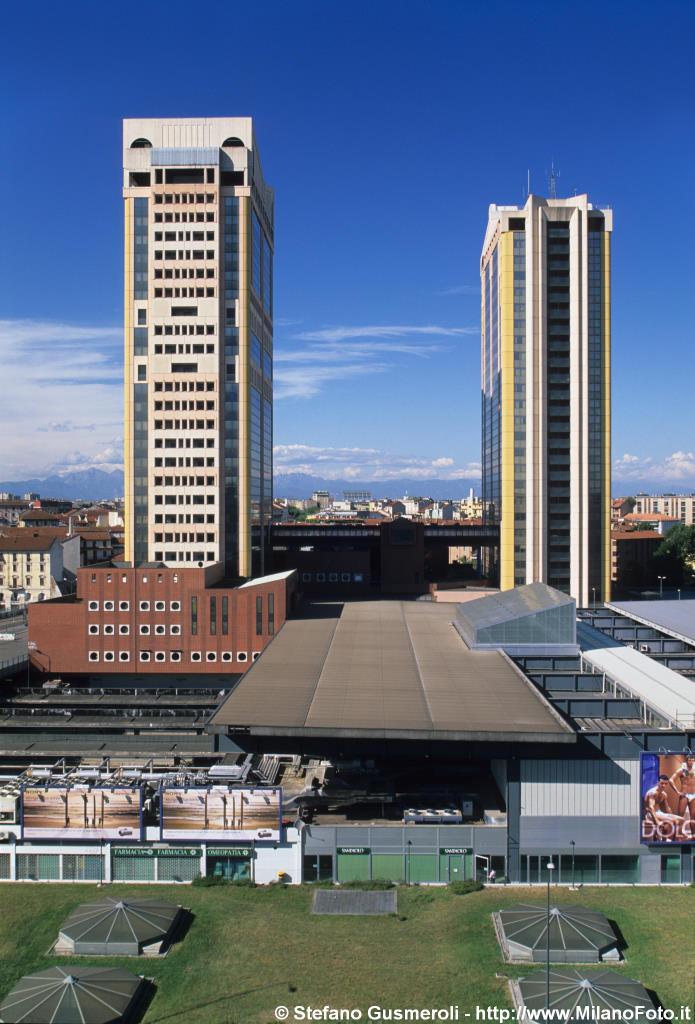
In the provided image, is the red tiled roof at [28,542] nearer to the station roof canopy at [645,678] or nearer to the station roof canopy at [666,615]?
the station roof canopy at [666,615]

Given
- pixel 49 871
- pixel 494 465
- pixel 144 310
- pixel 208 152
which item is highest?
pixel 208 152

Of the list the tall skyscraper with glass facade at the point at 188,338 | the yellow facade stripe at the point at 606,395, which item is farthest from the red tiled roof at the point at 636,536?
the tall skyscraper with glass facade at the point at 188,338

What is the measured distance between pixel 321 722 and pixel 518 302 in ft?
235

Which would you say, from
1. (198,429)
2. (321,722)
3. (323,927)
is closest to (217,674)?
(198,429)

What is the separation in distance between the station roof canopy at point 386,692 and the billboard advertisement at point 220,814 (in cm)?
336

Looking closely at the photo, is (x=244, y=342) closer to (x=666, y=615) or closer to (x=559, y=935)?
(x=666, y=615)

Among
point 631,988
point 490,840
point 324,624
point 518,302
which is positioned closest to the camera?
point 631,988

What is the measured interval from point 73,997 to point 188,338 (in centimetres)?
7154

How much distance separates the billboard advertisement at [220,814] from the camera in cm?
3934

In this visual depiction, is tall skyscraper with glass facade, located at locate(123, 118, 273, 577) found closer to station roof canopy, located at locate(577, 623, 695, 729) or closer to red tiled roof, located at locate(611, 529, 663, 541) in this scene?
station roof canopy, located at locate(577, 623, 695, 729)

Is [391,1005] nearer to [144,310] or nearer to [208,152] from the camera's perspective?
[144,310]

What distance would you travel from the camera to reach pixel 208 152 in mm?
87562

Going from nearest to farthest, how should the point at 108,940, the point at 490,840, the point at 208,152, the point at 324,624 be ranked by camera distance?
the point at 108,940, the point at 490,840, the point at 324,624, the point at 208,152

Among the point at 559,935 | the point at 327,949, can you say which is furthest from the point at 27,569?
the point at 559,935
